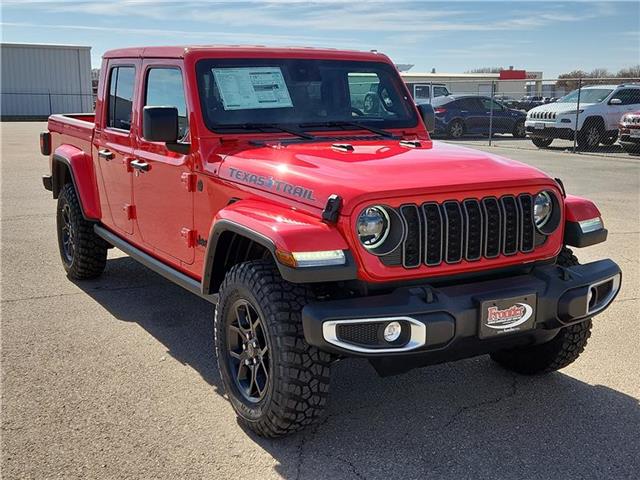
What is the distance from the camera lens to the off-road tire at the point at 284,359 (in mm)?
3197

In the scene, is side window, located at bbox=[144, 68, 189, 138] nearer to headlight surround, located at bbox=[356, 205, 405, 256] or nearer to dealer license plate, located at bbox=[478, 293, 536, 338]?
headlight surround, located at bbox=[356, 205, 405, 256]

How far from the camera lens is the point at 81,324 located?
517 centimetres

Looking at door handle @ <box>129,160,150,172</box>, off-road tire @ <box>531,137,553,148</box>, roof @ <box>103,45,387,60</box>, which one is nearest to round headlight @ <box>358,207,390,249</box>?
roof @ <box>103,45,387,60</box>

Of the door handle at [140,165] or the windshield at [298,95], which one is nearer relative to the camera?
the windshield at [298,95]

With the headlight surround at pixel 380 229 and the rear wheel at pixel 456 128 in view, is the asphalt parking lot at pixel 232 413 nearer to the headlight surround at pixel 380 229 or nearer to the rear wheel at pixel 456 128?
the headlight surround at pixel 380 229

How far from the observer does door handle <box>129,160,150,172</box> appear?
473 cm

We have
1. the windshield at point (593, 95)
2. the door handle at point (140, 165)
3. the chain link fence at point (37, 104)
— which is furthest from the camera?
the chain link fence at point (37, 104)

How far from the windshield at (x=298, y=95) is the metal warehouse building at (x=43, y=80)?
116 ft

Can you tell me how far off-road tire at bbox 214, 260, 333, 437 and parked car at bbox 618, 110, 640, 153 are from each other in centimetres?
1531

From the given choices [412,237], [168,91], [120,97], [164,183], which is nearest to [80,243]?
[120,97]

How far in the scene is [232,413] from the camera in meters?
3.80

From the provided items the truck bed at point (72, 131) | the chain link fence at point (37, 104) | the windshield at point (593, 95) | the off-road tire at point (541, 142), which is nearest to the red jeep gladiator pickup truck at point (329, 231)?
the truck bed at point (72, 131)

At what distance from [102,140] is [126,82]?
540 millimetres

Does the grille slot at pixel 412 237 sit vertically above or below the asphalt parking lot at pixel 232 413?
above
